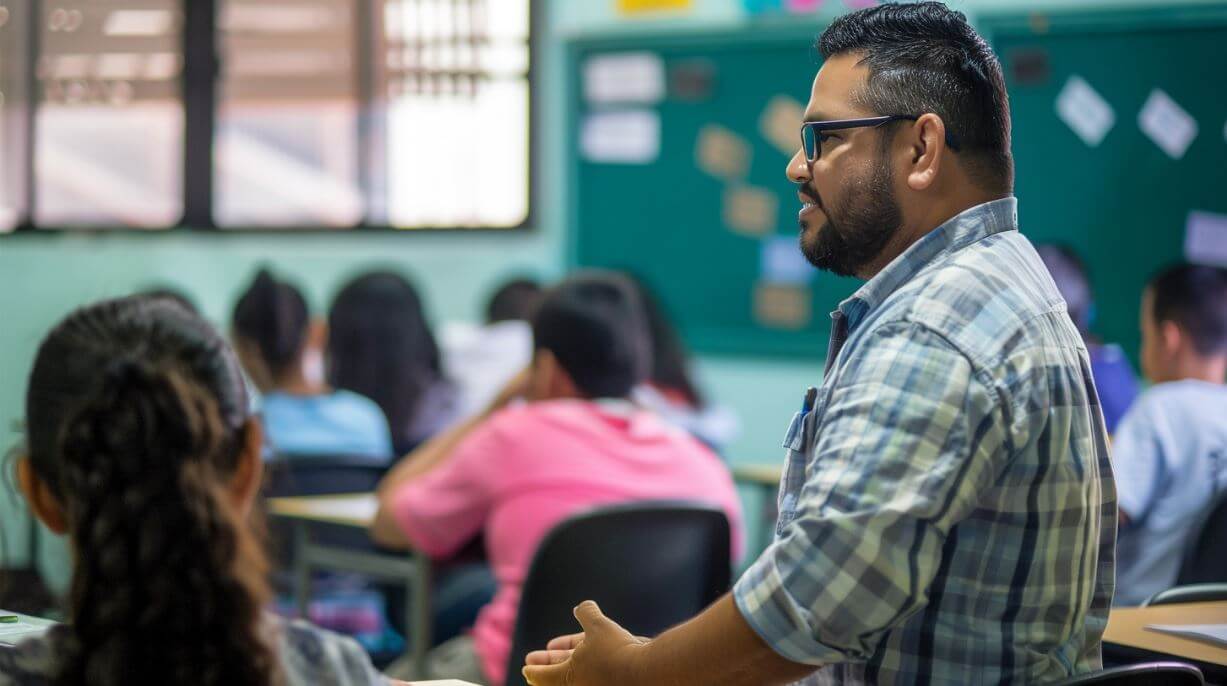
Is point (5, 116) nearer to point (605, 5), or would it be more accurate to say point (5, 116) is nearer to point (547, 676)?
point (605, 5)

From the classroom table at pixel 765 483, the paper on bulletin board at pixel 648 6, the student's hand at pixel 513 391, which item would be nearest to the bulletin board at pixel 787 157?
the paper on bulletin board at pixel 648 6

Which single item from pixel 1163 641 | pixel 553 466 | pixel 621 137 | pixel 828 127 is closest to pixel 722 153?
pixel 621 137

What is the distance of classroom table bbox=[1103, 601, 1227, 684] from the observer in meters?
1.68

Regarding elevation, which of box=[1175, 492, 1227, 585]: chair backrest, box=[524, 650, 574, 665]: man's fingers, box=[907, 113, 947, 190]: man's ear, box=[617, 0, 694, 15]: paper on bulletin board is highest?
box=[617, 0, 694, 15]: paper on bulletin board

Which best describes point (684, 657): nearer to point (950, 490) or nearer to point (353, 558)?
point (950, 490)

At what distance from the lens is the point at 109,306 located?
1189mm

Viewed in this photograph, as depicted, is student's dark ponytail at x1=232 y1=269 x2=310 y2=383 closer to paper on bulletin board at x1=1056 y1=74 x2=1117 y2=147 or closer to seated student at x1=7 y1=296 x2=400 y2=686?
paper on bulletin board at x1=1056 y1=74 x2=1117 y2=147

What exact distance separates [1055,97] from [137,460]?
425 centimetres

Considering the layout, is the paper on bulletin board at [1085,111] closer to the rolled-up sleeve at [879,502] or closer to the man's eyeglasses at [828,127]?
the man's eyeglasses at [828,127]

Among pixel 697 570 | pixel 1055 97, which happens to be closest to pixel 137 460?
pixel 697 570

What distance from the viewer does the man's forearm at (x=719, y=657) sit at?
125cm

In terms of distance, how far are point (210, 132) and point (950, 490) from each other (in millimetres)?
5156

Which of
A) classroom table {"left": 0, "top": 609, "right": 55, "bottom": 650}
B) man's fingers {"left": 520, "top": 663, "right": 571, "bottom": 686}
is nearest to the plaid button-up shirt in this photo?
man's fingers {"left": 520, "top": 663, "right": 571, "bottom": 686}

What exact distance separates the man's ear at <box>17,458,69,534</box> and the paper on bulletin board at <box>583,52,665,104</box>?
4.44m
